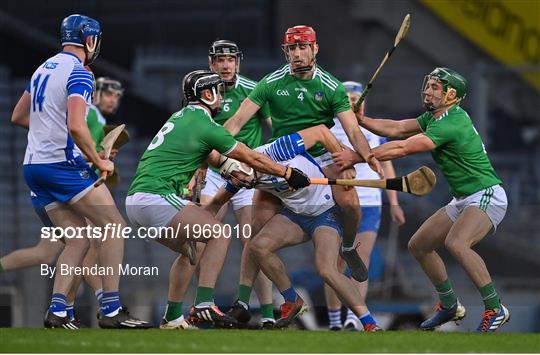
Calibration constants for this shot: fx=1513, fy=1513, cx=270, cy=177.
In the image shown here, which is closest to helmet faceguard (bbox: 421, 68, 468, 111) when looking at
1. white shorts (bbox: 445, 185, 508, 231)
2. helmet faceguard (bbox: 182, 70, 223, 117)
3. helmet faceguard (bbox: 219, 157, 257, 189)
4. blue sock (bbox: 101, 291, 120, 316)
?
white shorts (bbox: 445, 185, 508, 231)

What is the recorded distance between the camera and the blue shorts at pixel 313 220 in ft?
30.2

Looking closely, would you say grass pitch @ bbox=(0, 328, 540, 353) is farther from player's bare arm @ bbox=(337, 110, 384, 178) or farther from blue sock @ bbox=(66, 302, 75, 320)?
player's bare arm @ bbox=(337, 110, 384, 178)

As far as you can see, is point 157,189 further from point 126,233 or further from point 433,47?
point 433,47

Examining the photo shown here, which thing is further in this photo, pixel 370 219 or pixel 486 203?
pixel 370 219

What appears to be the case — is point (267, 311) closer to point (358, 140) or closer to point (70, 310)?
point (70, 310)

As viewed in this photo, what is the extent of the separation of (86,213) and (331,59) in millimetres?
7760

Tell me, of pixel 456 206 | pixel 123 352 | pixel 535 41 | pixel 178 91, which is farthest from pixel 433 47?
pixel 123 352

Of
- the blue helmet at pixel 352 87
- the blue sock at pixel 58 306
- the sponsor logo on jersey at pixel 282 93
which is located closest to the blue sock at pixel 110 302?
the blue sock at pixel 58 306

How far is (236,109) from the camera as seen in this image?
9.95 meters

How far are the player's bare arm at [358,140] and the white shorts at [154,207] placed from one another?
107 cm

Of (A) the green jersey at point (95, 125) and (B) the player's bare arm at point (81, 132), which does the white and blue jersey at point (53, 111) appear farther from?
(A) the green jersey at point (95, 125)

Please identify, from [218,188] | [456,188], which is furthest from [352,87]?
[456,188]

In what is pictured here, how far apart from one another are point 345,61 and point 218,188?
642 centimetres

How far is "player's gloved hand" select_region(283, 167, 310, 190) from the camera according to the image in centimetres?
888
